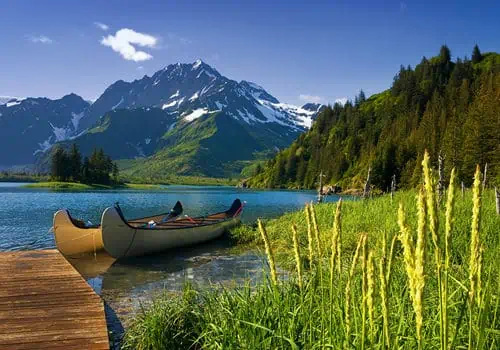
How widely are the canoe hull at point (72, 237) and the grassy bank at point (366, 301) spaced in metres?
14.8

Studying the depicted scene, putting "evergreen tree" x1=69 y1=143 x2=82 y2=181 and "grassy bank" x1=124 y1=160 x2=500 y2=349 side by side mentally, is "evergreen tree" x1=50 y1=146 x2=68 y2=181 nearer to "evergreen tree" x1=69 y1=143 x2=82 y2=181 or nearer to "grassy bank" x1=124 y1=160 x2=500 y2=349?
"evergreen tree" x1=69 y1=143 x2=82 y2=181

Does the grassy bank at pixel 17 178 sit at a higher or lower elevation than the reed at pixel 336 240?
lower

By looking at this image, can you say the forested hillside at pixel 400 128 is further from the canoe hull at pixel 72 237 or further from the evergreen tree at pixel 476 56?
the canoe hull at pixel 72 237

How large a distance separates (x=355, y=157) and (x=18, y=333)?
157 m

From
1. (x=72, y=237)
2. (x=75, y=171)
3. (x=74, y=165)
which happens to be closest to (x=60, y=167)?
(x=74, y=165)

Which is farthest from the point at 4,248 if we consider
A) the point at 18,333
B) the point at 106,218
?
the point at 18,333

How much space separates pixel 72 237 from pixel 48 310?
14550 mm

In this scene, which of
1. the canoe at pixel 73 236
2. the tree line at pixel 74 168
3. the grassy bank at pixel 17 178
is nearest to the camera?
the canoe at pixel 73 236

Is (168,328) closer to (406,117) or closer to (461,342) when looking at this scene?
(461,342)

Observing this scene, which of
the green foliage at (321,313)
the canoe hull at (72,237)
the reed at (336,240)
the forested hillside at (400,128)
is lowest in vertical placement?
the canoe hull at (72,237)

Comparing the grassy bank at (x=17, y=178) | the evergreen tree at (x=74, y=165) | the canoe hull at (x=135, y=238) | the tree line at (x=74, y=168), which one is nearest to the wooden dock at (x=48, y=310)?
the canoe hull at (x=135, y=238)

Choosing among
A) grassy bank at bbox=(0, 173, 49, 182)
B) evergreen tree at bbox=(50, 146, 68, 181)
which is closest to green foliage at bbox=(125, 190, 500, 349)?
evergreen tree at bbox=(50, 146, 68, 181)

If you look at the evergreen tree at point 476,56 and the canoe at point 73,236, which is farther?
the evergreen tree at point 476,56

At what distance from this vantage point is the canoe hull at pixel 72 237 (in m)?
22.1
